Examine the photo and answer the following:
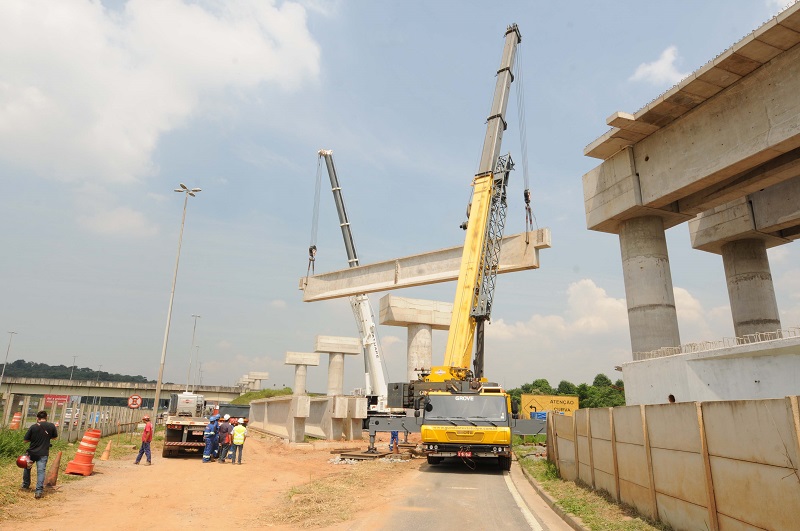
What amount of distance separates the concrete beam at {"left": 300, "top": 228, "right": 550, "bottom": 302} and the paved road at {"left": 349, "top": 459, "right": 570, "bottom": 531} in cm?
1203

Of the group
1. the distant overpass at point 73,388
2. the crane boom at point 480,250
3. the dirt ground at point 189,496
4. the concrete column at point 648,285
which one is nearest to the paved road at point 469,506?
the dirt ground at point 189,496

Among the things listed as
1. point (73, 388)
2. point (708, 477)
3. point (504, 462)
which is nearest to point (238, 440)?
point (504, 462)

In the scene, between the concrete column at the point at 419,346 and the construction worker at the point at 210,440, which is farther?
the concrete column at the point at 419,346

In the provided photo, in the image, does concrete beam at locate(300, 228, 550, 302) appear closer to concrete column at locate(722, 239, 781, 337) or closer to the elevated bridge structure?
the elevated bridge structure

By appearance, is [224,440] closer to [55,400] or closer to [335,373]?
[55,400]

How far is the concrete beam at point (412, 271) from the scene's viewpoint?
24.9 meters

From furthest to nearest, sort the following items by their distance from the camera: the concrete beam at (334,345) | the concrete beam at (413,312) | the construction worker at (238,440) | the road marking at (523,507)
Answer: the concrete beam at (334,345), the concrete beam at (413,312), the construction worker at (238,440), the road marking at (523,507)

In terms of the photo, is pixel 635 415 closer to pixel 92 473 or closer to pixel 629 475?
pixel 629 475

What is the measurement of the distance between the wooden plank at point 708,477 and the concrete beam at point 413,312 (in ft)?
89.1

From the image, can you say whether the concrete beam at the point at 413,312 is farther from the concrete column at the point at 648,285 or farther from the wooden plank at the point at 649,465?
the wooden plank at the point at 649,465

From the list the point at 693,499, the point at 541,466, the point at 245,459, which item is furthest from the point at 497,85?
the point at 693,499

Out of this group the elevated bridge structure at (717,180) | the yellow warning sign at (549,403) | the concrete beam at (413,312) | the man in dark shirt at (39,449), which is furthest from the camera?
the yellow warning sign at (549,403)

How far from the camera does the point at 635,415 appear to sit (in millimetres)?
8867

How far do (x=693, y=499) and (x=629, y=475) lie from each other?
7.31ft
